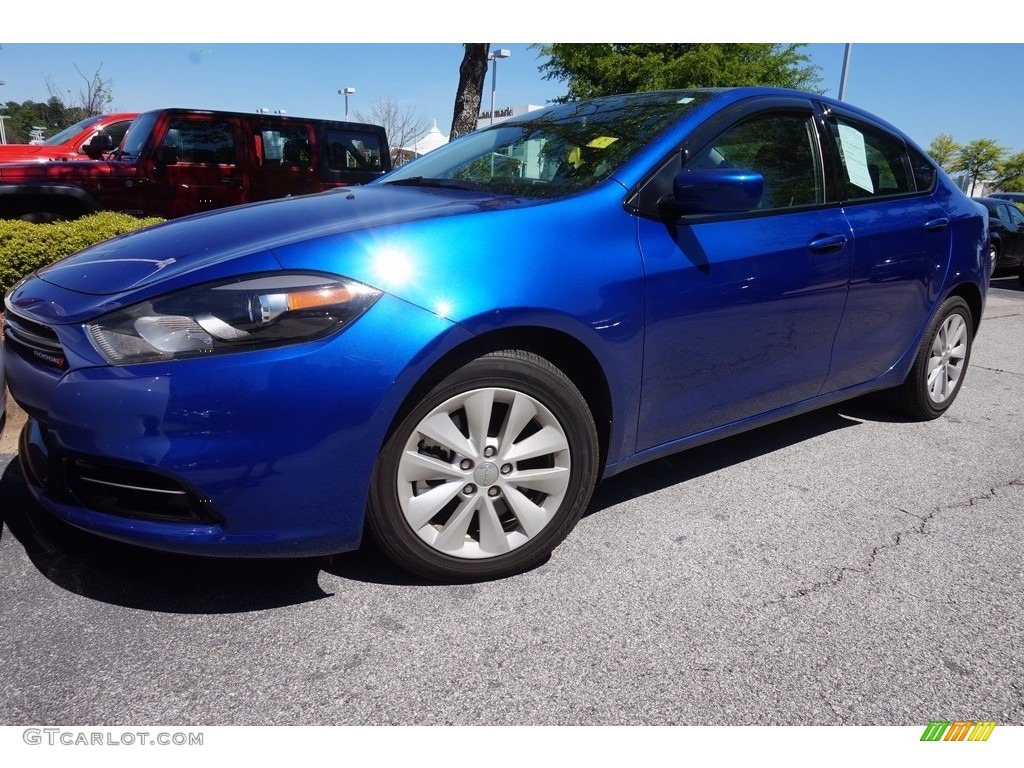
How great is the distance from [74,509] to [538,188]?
174 cm

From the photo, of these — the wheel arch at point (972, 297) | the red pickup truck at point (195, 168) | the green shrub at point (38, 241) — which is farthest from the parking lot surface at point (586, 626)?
the red pickup truck at point (195, 168)

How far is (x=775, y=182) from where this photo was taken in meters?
3.05

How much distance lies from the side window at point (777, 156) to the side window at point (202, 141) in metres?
6.93

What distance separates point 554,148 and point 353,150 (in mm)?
7174

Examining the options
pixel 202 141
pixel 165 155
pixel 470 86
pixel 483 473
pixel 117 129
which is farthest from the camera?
pixel 117 129

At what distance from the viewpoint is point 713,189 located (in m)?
2.50

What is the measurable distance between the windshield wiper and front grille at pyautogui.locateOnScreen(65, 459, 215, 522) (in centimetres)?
148

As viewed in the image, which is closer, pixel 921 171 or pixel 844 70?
pixel 921 171

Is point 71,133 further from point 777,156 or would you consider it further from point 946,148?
point 946,148

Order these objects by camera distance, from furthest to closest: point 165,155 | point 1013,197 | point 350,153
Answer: point 1013,197
point 350,153
point 165,155

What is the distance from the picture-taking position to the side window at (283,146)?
872 cm

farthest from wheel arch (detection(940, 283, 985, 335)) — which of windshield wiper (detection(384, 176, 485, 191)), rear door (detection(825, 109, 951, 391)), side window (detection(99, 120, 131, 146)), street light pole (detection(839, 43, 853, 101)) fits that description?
street light pole (detection(839, 43, 853, 101))

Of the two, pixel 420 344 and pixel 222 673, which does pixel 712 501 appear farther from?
pixel 222 673

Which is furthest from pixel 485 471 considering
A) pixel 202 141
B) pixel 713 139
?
pixel 202 141
